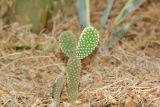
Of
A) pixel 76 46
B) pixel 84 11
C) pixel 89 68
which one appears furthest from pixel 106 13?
pixel 76 46

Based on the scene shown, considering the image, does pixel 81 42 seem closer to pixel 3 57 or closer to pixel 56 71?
pixel 56 71

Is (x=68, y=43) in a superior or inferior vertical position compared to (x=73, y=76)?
superior

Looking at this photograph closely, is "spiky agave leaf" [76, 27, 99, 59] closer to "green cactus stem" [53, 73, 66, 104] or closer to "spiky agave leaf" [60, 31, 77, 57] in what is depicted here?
"spiky agave leaf" [60, 31, 77, 57]

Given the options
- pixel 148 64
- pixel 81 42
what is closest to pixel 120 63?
pixel 148 64

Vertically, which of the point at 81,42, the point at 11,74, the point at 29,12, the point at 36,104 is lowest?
the point at 36,104

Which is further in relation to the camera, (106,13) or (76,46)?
(106,13)

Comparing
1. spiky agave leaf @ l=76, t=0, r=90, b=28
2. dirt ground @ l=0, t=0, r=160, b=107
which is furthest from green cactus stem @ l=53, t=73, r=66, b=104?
spiky agave leaf @ l=76, t=0, r=90, b=28

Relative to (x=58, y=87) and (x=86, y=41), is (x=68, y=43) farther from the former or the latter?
(x=58, y=87)
